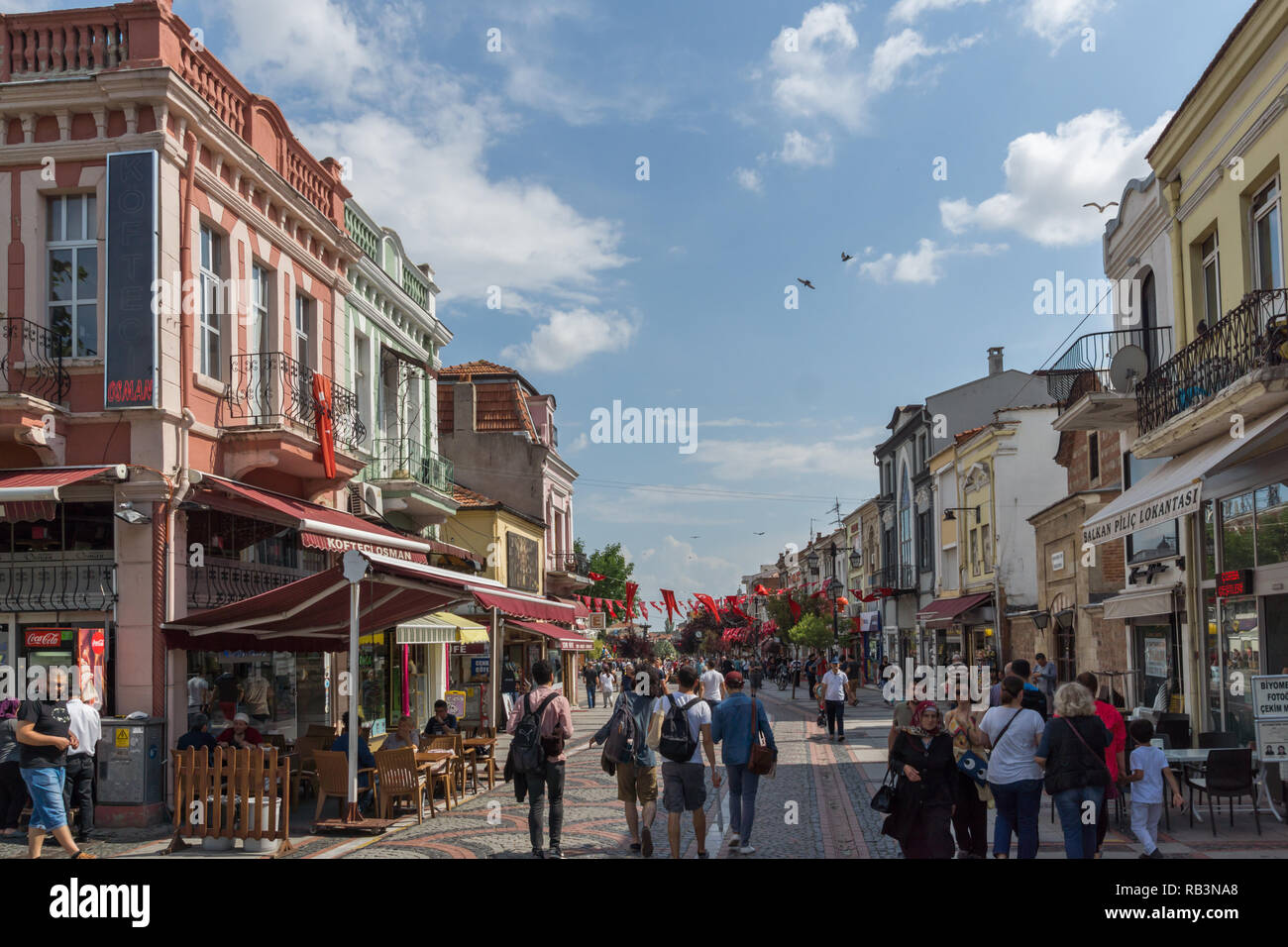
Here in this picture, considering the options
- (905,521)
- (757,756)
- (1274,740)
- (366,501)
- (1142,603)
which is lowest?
(1274,740)

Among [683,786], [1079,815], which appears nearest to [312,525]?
[683,786]

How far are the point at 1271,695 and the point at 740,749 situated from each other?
18.5 feet

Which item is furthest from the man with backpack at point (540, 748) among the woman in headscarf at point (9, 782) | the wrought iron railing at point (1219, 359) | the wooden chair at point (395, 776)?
the wrought iron railing at point (1219, 359)

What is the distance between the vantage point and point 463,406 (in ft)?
123

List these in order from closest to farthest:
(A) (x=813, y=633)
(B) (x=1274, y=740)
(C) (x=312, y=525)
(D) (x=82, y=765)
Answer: (B) (x=1274, y=740), (D) (x=82, y=765), (C) (x=312, y=525), (A) (x=813, y=633)

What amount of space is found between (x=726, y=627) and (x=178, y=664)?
85.5 metres

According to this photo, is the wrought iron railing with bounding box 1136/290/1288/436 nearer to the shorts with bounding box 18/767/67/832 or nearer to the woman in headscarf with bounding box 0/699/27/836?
the shorts with bounding box 18/767/67/832

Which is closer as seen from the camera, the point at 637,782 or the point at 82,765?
the point at 637,782

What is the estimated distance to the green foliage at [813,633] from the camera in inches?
2250

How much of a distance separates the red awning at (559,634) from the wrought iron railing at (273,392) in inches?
222

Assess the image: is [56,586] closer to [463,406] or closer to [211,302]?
[211,302]
